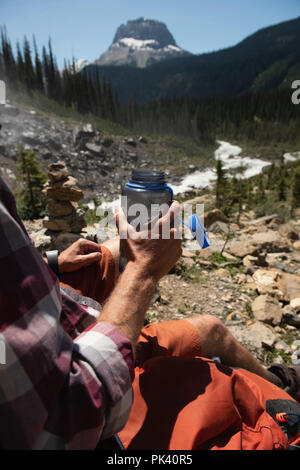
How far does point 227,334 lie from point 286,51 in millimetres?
168348

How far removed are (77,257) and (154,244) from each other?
87cm

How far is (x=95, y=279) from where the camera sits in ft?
6.14

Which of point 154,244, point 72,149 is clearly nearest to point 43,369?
point 154,244

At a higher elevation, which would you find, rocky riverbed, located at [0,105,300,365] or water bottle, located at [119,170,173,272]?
water bottle, located at [119,170,173,272]

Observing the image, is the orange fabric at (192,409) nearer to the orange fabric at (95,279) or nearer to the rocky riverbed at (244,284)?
the orange fabric at (95,279)

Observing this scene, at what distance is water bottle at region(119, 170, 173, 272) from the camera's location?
1197 mm

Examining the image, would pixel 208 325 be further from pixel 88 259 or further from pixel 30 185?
pixel 30 185

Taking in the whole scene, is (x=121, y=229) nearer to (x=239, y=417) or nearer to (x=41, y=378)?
(x=41, y=378)

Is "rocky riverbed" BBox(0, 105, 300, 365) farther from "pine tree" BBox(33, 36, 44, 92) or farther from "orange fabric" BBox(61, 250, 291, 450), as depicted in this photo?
"pine tree" BBox(33, 36, 44, 92)

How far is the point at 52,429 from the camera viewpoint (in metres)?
0.72

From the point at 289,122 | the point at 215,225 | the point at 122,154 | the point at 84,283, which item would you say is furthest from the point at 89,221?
the point at 289,122

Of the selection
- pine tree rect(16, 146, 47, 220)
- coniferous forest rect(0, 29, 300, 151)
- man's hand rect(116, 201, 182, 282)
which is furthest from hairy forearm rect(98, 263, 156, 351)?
coniferous forest rect(0, 29, 300, 151)

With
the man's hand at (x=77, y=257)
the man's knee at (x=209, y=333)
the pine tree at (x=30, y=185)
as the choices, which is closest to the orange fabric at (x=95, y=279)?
the man's hand at (x=77, y=257)

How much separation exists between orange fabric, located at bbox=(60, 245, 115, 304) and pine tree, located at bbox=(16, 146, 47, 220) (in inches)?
297
